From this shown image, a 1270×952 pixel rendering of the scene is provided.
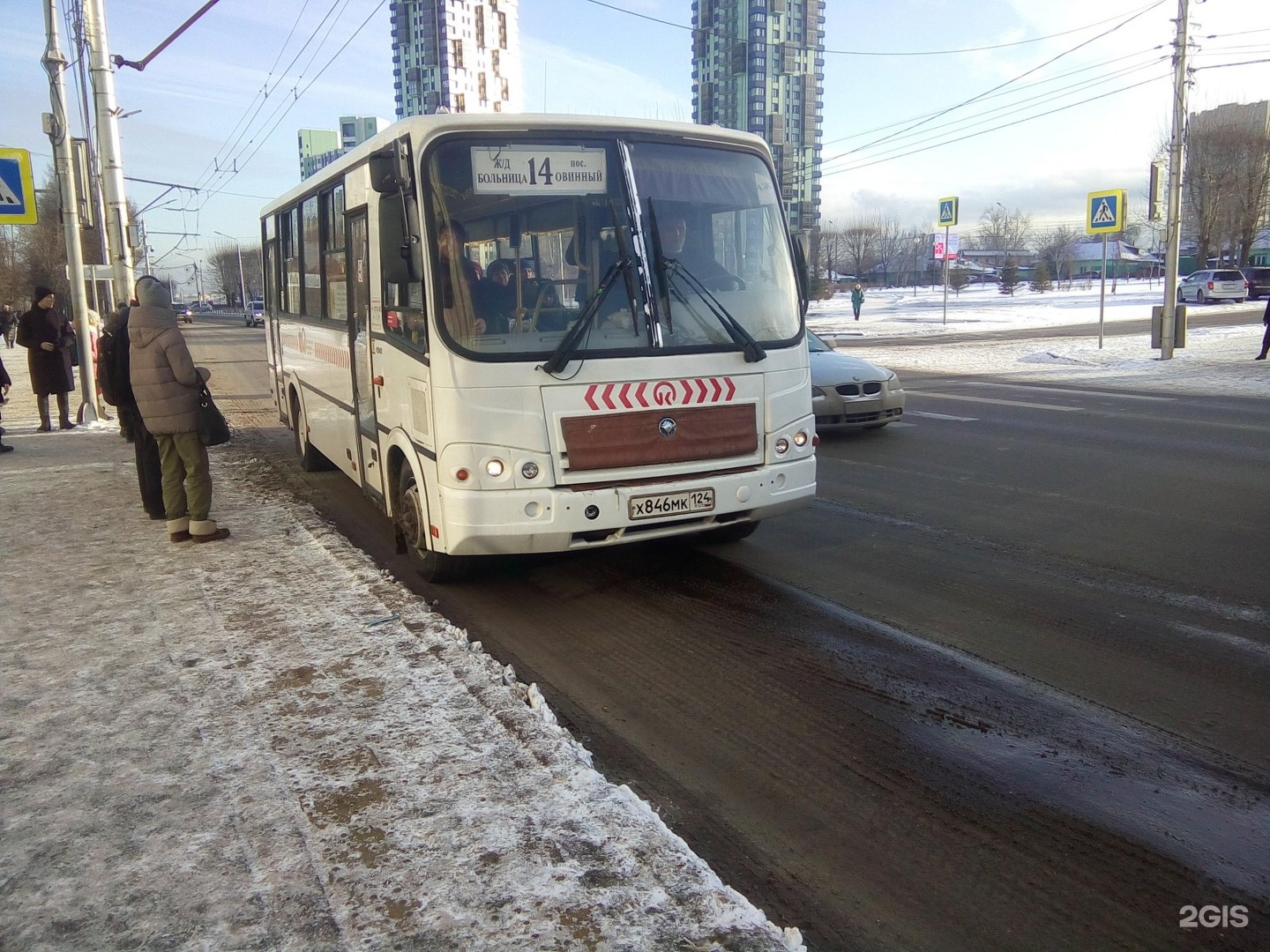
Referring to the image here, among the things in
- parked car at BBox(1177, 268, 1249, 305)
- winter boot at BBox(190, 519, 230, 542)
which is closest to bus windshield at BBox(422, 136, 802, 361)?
winter boot at BBox(190, 519, 230, 542)

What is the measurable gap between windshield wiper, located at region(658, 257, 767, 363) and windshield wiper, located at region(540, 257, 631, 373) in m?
0.30

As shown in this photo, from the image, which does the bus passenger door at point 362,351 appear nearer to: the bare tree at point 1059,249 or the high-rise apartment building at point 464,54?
the high-rise apartment building at point 464,54

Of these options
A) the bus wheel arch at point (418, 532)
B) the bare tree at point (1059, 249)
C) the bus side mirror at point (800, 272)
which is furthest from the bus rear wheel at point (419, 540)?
the bare tree at point (1059, 249)

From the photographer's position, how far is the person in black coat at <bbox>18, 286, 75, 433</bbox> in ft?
43.8

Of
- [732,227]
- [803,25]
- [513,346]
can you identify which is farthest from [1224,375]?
[803,25]

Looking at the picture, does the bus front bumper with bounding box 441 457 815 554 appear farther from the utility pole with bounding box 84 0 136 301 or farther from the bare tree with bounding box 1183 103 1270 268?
the bare tree with bounding box 1183 103 1270 268

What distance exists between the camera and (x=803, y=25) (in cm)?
7062

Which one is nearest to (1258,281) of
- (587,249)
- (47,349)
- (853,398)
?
(853,398)

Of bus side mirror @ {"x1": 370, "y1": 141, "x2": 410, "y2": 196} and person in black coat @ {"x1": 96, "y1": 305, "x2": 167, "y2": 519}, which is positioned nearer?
bus side mirror @ {"x1": 370, "y1": 141, "x2": 410, "y2": 196}

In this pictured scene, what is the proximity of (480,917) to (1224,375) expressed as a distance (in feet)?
68.1

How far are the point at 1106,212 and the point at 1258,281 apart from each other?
43495 millimetres

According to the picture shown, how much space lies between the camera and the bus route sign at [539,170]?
5633 millimetres

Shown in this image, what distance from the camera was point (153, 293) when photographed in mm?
7270

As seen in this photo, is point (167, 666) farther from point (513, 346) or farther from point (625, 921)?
point (625, 921)
